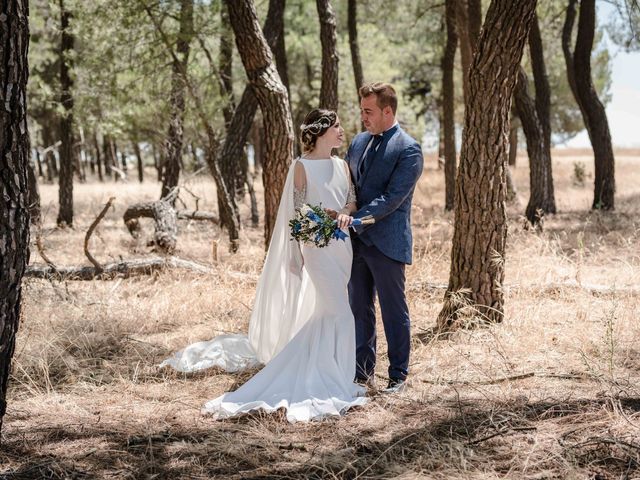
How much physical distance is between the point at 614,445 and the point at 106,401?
135 inches

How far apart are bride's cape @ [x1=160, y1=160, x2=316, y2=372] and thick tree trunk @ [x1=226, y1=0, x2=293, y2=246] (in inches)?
124

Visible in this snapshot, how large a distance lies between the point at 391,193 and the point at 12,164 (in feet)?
8.03

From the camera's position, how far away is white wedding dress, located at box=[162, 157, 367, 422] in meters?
4.91

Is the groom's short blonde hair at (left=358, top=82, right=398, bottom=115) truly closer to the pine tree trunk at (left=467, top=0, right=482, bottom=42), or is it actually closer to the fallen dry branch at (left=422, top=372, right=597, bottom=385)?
the fallen dry branch at (left=422, top=372, right=597, bottom=385)

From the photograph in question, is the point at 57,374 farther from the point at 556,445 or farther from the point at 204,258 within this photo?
the point at 204,258

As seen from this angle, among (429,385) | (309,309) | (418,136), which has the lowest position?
(429,385)

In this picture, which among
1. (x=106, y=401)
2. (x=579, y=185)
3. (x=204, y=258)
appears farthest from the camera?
(x=579, y=185)

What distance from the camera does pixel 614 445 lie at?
3910 mm

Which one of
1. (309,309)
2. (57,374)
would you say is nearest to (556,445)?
(309,309)

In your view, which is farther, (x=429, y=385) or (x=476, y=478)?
(x=429, y=385)

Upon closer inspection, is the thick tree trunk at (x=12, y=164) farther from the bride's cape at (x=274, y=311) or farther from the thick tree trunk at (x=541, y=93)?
the thick tree trunk at (x=541, y=93)

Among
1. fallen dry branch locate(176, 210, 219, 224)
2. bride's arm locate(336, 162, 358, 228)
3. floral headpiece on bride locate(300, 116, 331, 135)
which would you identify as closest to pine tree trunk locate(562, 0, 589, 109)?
fallen dry branch locate(176, 210, 219, 224)

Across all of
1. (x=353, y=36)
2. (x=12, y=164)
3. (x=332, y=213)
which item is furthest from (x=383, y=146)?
(x=353, y=36)

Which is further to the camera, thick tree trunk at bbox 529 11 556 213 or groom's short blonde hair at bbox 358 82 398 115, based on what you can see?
thick tree trunk at bbox 529 11 556 213
